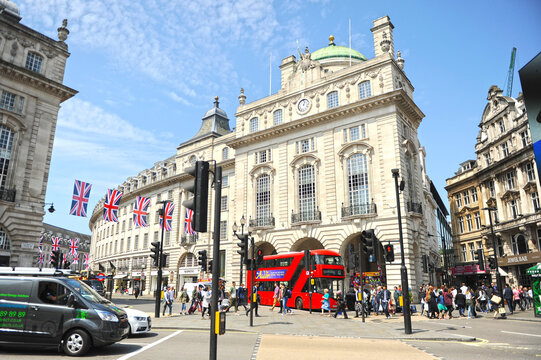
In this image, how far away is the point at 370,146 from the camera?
1318 inches

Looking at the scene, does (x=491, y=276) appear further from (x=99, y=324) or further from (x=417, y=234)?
(x=99, y=324)

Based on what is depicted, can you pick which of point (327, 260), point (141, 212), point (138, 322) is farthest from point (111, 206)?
point (138, 322)

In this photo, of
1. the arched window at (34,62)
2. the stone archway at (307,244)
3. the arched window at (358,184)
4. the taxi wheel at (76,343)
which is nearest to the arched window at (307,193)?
the stone archway at (307,244)

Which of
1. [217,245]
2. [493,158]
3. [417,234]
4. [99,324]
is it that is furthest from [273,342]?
[493,158]

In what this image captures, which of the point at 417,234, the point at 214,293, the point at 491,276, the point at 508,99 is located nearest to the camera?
the point at 214,293

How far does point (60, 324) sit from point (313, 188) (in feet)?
94.7

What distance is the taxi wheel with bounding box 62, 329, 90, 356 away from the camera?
9156mm

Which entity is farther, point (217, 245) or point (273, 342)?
point (273, 342)

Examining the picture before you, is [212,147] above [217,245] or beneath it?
above

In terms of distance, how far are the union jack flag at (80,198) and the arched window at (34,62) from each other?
477 inches

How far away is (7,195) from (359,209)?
2808cm

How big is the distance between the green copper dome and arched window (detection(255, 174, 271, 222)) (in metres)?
16.7

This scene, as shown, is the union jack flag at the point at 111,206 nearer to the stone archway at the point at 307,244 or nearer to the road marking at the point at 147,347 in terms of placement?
the stone archway at the point at 307,244

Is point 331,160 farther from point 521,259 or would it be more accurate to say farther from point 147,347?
point 147,347
